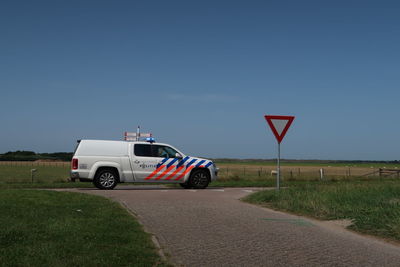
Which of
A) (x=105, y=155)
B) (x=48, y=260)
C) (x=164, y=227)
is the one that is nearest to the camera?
(x=48, y=260)

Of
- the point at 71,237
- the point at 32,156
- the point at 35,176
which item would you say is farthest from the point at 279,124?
the point at 32,156

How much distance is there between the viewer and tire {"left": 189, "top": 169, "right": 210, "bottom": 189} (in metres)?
18.9

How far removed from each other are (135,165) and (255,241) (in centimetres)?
1155

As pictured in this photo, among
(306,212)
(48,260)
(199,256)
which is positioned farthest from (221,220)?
(48,260)

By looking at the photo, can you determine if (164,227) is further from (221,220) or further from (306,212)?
(306,212)

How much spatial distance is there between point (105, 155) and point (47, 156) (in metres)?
139

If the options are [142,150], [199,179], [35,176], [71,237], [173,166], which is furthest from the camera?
[35,176]

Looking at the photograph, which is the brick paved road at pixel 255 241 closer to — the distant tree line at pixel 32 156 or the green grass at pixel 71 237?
the green grass at pixel 71 237

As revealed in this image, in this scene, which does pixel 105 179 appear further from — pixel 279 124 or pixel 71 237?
A: pixel 71 237

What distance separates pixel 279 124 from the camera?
1372 centimetres

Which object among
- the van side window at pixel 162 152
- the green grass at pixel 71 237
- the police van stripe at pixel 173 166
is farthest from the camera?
the van side window at pixel 162 152

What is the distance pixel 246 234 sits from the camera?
7766mm

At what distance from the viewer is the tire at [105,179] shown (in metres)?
18.0

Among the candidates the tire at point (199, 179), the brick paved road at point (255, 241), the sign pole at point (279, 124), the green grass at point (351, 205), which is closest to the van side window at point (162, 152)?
the tire at point (199, 179)
